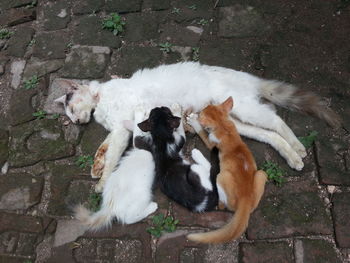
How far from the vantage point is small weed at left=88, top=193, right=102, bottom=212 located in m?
3.87

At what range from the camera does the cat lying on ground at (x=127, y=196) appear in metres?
3.59

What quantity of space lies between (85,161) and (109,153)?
1.18 ft

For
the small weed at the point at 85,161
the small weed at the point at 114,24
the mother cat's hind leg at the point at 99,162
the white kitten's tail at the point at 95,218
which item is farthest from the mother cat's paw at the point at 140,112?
the small weed at the point at 114,24

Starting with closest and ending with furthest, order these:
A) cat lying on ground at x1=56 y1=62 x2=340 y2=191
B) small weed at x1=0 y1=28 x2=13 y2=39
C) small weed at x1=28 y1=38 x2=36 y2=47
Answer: cat lying on ground at x1=56 y1=62 x2=340 y2=191
small weed at x1=28 y1=38 x2=36 y2=47
small weed at x1=0 y1=28 x2=13 y2=39

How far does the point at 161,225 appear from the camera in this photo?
3.67 metres

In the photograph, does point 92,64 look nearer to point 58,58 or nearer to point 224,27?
point 58,58

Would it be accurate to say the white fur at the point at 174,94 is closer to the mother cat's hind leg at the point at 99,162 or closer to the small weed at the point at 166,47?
the mother cat's hind leg at the point at 99,162

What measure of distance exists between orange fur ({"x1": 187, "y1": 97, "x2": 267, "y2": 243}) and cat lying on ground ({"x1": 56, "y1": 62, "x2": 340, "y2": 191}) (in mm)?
385

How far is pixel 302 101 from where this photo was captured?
4164 millimetres

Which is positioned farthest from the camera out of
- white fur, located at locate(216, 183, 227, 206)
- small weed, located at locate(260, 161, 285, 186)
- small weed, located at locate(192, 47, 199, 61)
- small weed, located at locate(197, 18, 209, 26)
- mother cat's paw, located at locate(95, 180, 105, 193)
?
small weed, located at locate(197, 18, 209, 26)

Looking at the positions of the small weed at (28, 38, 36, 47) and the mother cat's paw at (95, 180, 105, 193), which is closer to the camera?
the mother cat's paw at (95, 180, 105, 193)

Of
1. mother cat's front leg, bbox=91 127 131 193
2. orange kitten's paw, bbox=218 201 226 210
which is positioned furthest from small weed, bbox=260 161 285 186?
mother cat's front leg, bbox=91 127 131 193

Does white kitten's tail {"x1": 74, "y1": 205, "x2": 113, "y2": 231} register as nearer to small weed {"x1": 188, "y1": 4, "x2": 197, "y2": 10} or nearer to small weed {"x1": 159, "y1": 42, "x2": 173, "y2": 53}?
small weed {"x1": 159, "y1": 42, "x2": 173, "y2": 53}

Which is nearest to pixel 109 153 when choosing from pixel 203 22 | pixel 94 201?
pixel 94 201
